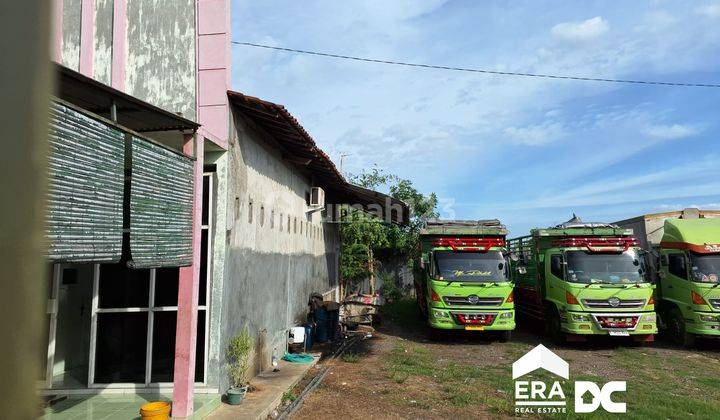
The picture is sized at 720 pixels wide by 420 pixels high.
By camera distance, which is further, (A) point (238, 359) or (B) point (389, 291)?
(B) point (389, 291)

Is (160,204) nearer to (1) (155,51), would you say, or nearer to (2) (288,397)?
(1) (155,51)

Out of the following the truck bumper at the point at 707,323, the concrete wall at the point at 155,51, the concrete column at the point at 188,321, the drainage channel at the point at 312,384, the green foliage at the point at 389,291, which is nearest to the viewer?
the concrete column at the point at 188,321

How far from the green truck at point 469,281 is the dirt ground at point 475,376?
0.68m

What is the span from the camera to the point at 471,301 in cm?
1130

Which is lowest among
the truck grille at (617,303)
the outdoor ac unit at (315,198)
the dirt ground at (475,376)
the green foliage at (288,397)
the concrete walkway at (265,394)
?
the dirt ground at (475,376)

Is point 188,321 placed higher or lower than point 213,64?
lower

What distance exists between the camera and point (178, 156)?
16.5ft

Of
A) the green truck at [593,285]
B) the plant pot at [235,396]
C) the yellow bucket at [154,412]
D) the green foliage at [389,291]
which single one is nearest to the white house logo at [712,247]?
the green truck at [593,285]

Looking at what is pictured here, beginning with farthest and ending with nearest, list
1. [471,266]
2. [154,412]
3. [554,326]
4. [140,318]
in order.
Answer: [471,266], [554,326], [140,318], [154,412]

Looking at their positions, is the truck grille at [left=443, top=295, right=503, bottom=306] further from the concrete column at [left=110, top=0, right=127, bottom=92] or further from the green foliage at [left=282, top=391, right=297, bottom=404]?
the concrete column at [left=110, top=0, right=127, bottom=92]

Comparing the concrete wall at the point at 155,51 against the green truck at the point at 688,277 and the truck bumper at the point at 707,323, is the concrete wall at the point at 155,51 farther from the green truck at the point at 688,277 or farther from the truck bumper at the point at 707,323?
the truck bumper at the point at 707,323

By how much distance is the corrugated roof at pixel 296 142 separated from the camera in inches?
266

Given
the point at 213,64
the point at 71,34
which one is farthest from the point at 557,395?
the point at 71,34

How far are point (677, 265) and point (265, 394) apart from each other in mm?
10087
